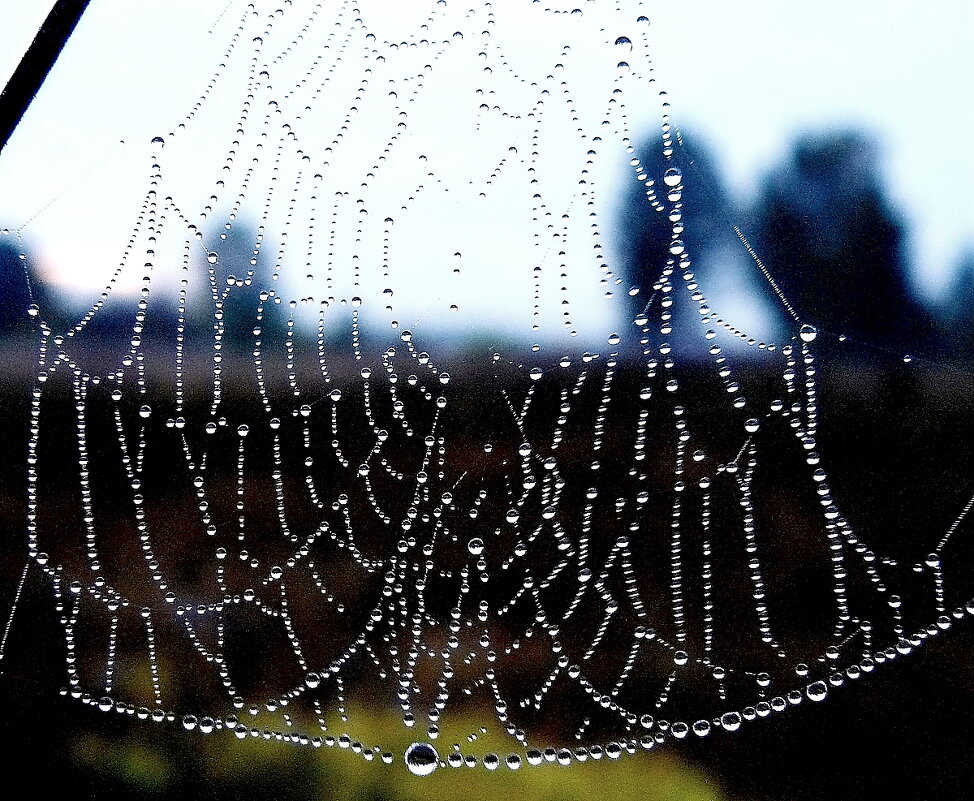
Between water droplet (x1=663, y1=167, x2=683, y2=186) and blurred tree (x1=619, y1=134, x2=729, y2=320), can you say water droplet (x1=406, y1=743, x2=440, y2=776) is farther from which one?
water droplet (x1=663, y1=167, x2=683, y2=186)

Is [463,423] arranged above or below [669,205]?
below

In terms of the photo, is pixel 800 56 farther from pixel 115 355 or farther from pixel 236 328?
pixel 115 355

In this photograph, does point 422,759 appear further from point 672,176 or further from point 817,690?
point 672,176

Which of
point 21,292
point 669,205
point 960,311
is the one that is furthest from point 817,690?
point 21,292

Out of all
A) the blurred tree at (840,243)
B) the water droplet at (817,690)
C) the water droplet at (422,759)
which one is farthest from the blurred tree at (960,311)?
the water droplet at (422,759)

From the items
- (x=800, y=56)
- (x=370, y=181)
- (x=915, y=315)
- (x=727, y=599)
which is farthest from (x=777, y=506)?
(x=370, y=181)

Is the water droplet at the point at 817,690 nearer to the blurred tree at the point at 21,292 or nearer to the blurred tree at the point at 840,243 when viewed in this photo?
the blurred tree at the point at 840,243
